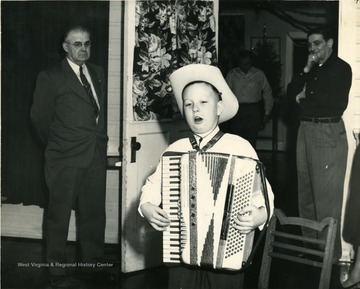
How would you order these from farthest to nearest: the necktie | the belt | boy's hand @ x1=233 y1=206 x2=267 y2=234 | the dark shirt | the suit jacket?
the belt → the dark shirt → the necktie → the suit jacket → boy's hand @ x1=233 y1=206 x2=267 y2=234

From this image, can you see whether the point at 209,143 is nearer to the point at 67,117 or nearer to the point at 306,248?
the point at 306,248

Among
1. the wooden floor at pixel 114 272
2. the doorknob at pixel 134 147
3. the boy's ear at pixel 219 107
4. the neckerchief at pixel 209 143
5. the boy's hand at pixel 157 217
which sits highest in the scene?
the boy's ear at pixel 219 107

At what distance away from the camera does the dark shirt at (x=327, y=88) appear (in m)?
4.55

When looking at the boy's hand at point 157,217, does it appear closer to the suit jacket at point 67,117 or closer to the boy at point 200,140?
the boy at point 200,140

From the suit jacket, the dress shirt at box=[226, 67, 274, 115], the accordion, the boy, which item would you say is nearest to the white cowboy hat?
the boy

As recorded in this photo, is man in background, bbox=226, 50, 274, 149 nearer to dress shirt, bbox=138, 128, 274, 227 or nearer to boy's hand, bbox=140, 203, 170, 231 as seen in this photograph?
dress shirt, bbox=138, 128, 274, 227

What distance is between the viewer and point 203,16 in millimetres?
4910

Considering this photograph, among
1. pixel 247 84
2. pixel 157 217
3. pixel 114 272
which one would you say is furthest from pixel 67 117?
pixel 247 84

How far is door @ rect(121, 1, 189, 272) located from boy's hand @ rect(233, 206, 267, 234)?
1.77m

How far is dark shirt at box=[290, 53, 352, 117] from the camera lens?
14.9 feet

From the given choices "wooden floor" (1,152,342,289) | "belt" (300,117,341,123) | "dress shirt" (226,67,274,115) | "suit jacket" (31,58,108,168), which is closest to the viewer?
"wooden floor" (1,152,342,289)

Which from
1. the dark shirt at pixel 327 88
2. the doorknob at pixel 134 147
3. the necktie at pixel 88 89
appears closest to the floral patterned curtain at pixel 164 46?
the doorknob at pixel 134 147

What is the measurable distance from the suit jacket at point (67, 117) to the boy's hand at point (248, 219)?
83.9 inches

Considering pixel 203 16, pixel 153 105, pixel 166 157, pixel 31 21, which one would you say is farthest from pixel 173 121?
pixel 166 157
